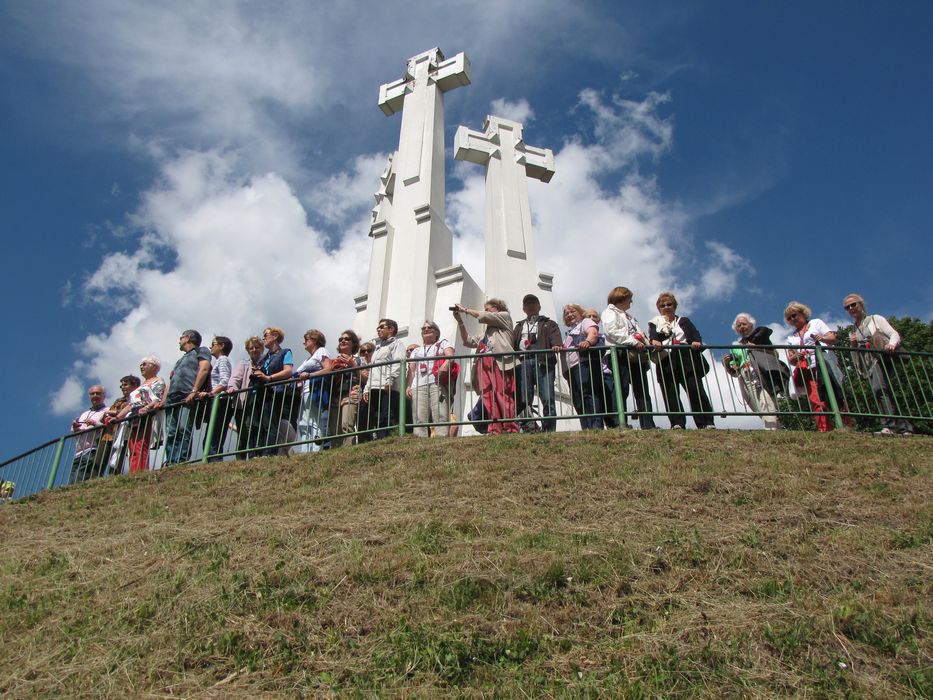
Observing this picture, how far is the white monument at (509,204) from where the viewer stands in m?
14.5

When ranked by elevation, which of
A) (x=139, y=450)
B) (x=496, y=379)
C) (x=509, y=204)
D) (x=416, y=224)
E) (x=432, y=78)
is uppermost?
(x=432, y=78)

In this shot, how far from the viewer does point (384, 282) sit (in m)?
14.8

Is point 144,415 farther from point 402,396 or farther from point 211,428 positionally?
point 402,396

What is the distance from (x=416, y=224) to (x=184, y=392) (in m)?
6.27

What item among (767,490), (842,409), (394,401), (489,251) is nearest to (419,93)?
(489,251)

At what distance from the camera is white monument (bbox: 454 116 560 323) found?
1451cm

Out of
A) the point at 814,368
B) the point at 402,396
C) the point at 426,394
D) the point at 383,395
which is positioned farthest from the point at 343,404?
the point at 814,368

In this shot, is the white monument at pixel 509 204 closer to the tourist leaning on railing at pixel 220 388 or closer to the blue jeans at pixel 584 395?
the blue jeans at pixel 584 395

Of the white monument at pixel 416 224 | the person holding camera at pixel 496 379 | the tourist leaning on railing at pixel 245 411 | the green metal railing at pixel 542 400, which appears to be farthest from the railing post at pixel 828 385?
the tourist leaning on railing at pixel 245 411

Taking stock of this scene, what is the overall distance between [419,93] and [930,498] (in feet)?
45.4

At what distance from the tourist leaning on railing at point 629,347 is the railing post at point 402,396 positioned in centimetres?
247

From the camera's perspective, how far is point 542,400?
9.02 meters

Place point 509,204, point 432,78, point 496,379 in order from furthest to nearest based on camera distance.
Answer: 1. point 432,78
2. point 509,204
3. point 496,379

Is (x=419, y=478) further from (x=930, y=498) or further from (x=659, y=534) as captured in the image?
(x=930, y=498)
